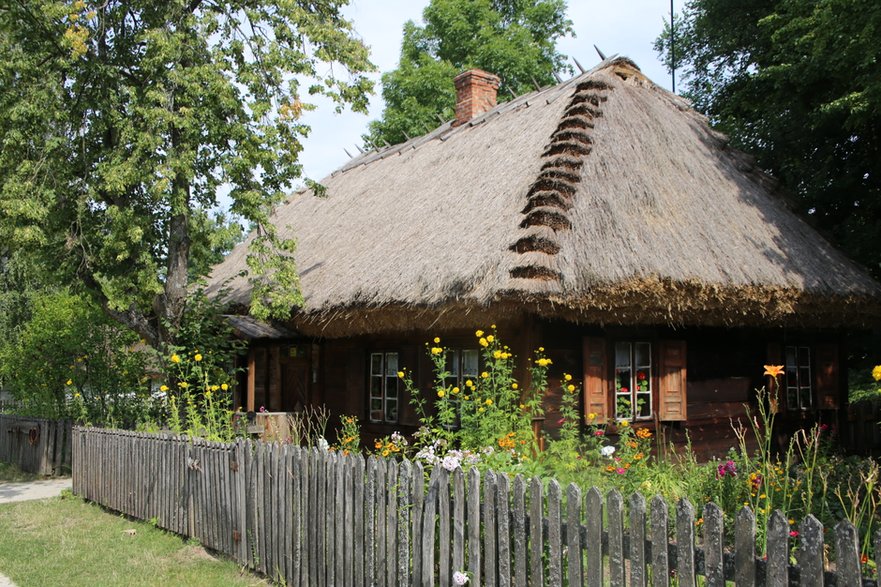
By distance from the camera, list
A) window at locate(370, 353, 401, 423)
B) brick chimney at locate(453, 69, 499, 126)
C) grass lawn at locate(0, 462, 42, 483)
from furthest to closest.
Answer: brick chimney at locate(453, 69, 499, 126) → grass lawn at locate(0, 462, 42, 483) → window at locate(370, 353, 401, 423)

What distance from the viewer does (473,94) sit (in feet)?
50.8

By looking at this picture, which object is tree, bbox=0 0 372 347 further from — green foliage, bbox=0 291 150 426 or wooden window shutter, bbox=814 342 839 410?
wooden window shutter, bbox=814 342 839 410

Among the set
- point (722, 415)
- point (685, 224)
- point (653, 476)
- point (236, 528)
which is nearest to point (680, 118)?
point (685, 224)

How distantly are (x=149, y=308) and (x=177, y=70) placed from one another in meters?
3.21

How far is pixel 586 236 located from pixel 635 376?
2.26 meters

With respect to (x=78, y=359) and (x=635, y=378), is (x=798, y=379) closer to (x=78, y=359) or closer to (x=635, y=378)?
(x=635, y=378)

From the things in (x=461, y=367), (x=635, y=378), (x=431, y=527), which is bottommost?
(x=431, y=527)

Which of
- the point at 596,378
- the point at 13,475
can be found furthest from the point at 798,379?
the point at 13,475

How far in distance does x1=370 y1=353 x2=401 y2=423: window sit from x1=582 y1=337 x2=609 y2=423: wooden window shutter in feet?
9.86

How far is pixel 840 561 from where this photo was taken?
294cm

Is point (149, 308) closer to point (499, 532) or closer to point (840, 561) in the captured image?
point (499, 532)

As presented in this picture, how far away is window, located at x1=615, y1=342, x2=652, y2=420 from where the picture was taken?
9729mm

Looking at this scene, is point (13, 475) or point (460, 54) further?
point (460, 54)

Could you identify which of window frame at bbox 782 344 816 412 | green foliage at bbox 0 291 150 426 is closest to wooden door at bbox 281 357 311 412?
green foliage at bbox 0 291 150 426
